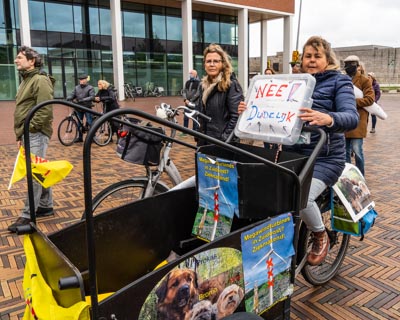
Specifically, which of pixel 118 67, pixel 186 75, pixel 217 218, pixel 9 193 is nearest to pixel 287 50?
pixel 186 75

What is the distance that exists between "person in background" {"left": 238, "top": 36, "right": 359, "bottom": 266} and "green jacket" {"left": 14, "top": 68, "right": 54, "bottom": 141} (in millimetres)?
2486

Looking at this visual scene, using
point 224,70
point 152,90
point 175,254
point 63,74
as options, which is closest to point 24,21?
point 63,74

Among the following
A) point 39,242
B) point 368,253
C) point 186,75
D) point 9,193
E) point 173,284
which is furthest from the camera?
point 186,75

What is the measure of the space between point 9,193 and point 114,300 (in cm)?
470

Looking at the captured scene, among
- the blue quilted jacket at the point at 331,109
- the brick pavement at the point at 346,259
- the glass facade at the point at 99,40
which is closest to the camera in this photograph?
the blue quilted jacket at the point at 331,109

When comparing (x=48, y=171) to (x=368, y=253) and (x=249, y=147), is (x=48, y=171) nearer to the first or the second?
(x=249, y=147)

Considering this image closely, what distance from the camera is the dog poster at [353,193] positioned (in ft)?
9.42

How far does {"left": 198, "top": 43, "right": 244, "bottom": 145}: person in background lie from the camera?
387cm

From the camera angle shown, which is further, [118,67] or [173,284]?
[118,67]

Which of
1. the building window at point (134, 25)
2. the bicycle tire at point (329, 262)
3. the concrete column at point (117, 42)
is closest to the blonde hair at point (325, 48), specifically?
the bicycle tire at point (329, 262)

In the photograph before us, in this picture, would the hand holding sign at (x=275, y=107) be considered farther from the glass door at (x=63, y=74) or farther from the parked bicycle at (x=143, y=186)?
the glass door at (x=63, y=74)

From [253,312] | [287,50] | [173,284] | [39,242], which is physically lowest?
[253,312]

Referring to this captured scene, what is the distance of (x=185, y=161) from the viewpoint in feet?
25.5

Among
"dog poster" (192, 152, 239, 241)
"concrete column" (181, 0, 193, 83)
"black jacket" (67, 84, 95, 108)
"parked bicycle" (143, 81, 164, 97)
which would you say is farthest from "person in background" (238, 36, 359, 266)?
"parked bicycle" (143, 81, 164, 97)
